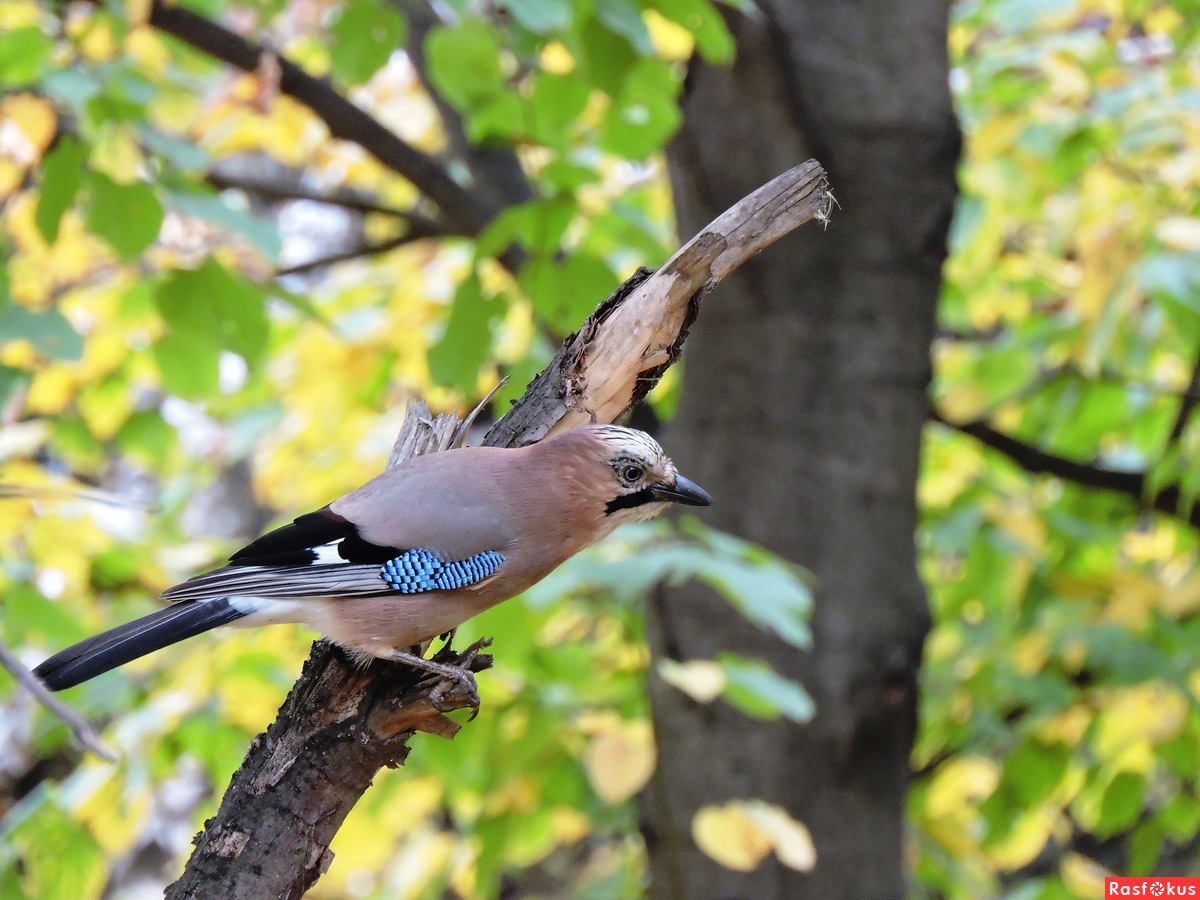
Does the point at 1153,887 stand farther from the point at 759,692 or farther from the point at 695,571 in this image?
the point at 695,571

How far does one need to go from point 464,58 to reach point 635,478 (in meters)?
1.33

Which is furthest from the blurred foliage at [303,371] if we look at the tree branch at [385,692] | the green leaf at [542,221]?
the tree branch at [385,692]

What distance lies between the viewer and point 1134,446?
4684 mm

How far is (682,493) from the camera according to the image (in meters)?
2.30

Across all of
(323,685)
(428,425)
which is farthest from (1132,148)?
(323,685)

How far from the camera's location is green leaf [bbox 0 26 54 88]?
2764mm

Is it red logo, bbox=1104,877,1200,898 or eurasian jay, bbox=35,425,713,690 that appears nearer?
eurasian jay, bbox=35,425,713,690

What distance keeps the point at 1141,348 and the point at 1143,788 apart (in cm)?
139

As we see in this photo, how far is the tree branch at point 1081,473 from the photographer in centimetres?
401

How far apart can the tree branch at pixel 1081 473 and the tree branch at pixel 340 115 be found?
1772mm

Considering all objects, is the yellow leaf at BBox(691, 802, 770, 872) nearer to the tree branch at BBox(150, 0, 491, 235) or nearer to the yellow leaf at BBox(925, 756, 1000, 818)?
the yellow leaf at BBox(925, 756, 1000, 818)

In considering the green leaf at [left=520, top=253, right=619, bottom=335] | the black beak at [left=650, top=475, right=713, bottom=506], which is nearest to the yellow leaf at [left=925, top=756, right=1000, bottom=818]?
the green leaf at [left=520, top=253, right=619, bottom=335]

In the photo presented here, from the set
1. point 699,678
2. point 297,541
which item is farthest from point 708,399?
point 297,541

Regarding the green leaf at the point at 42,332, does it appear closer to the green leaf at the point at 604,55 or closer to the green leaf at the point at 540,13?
the green leaf at the point at 540,13
